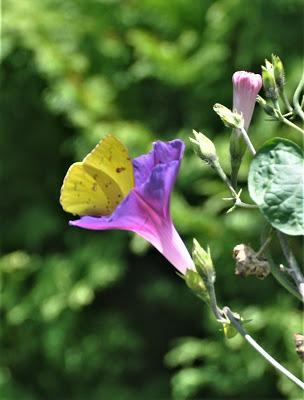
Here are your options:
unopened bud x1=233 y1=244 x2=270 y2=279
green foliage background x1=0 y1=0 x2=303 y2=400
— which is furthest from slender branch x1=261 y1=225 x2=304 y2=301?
green foliage background x1=0 y1=0 x2=303 y2=400

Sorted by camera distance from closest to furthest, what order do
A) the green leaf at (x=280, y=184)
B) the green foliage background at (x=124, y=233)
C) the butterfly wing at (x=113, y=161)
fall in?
the green leaf at (x=280, y=184), the butterfly wing at (x=113, y=161), the green foliage background at (x=124, y=233)

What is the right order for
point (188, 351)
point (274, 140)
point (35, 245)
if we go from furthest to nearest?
point (35, 245) < point (188, 351) < point (274, 140)

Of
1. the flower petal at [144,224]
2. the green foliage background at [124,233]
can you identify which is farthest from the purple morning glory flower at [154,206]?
the green foliage background at [124,233]

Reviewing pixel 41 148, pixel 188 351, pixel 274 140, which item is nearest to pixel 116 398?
pixel 188 351

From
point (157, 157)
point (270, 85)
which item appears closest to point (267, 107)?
point (270, 85)

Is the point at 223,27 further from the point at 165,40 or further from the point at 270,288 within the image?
the point at 270,288

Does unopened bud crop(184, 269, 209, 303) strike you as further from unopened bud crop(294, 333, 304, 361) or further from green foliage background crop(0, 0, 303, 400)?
green foliage background crop(0, 0, 303, 400)

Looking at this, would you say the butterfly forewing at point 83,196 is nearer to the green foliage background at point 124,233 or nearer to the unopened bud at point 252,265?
the unopened bud at point 252,265
